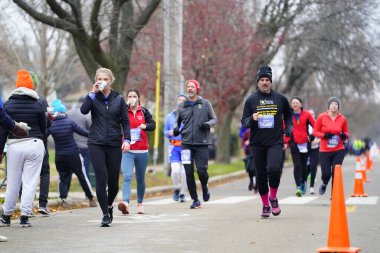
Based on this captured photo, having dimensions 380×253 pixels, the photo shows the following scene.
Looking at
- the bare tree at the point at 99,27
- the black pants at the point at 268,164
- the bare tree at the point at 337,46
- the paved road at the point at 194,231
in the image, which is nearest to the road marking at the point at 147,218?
the paved road at the point at 194,231

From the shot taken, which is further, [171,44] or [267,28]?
[267,28]

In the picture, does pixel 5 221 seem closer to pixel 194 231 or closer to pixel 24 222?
pixel 24 222

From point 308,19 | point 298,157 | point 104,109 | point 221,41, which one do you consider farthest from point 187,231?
point 308,19

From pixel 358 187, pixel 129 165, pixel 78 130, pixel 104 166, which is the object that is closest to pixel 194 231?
pixel 104 166

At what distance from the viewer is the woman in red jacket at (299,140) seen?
62.3 ft

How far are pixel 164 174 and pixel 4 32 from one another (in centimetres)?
1213

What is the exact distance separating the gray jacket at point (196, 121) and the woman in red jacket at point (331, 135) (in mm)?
2736

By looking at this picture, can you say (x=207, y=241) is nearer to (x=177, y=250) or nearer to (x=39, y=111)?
(x=177, y=250)

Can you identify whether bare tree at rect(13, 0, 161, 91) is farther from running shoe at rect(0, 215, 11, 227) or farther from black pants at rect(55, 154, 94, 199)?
running shoe at rect(0, 215, 11, 227)

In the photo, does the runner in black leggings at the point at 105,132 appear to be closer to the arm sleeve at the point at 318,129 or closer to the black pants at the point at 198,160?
the black pants at the point at 198,160

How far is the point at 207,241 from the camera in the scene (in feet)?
34.1

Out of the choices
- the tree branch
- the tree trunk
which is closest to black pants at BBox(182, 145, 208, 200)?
the tree branch

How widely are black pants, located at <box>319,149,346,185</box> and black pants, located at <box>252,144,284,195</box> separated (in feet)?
13.6

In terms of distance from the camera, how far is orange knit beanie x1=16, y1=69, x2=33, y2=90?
11969 mm
